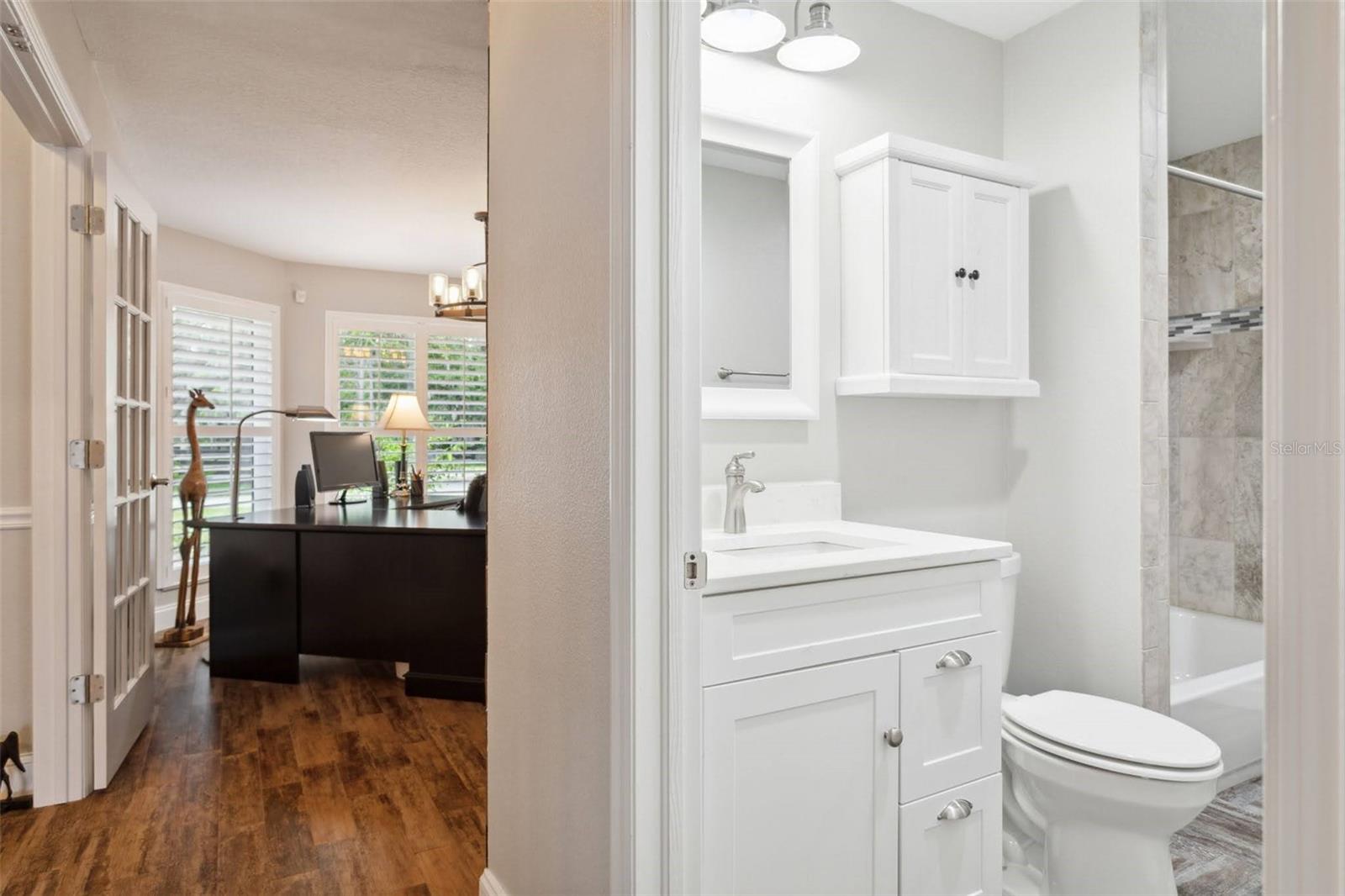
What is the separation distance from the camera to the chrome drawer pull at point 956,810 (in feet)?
5.40

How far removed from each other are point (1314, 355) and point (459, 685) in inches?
134

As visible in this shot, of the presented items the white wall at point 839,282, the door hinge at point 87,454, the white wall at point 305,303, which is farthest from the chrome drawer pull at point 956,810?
the white wall at point 305,303

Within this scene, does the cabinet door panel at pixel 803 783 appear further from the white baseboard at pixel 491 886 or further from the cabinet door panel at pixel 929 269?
the cabinet door panel at pixel 929 269

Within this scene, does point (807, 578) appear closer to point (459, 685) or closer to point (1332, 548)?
point (1332, 548)

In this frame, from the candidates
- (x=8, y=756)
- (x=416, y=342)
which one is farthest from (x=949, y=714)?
(x=416, y=342)

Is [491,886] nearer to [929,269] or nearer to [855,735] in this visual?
[855,735]

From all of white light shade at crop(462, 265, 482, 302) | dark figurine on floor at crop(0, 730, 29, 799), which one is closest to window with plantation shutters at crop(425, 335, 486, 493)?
white light shade at crop(462, 265, 482, 302)

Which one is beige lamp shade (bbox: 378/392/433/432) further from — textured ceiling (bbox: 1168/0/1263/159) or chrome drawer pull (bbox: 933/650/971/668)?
textured ceiling (bbox: 1168/0/1263/159)

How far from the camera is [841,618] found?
4.99ft

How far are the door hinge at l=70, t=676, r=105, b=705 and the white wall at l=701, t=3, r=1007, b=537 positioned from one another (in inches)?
79.0

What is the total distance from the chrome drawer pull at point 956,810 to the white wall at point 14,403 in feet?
8.71

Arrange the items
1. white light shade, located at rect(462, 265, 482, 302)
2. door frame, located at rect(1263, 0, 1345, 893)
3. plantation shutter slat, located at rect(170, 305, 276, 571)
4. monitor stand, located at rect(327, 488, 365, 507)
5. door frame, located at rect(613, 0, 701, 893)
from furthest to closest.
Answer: plantation shutter slat, located at rect(170, 305, 276, 571) < monitor stand, located at rect(327, 488, 365, 507) < white light shade, located at rect(462, 265, 482, 302) < door frame, located at rect(613, 0, 701, 893) < door frame, located at rect(1263, 0, 1345, 893)

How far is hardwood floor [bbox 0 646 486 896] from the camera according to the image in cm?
201

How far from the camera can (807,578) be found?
57.6 inches
